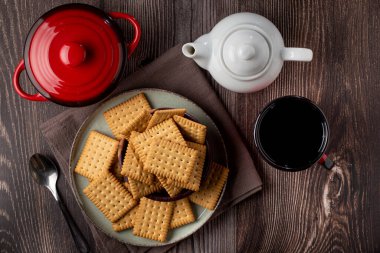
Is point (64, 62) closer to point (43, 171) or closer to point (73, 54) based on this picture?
point (73, 54)

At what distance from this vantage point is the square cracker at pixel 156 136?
90 cm

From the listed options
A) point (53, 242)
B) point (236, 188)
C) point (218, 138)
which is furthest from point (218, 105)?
point (53, 242)

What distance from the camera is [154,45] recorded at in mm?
1003

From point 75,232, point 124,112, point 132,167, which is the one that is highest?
point 124,112

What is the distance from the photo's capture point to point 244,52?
81 centimetres

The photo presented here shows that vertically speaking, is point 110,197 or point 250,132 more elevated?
point 250,132

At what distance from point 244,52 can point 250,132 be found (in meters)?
0.24

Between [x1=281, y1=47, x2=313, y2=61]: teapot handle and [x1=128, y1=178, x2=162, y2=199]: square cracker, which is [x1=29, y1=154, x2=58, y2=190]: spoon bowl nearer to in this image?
[x1=128, y1=178, x2=162, y2=199]: square cracker

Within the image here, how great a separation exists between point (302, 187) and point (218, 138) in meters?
0.21

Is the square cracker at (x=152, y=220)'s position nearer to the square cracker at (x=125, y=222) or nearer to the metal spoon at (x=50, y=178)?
the square cracker at (x=125, y=222)

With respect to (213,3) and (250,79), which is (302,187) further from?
(213,3)

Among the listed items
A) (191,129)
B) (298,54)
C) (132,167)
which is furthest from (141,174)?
(298,54)

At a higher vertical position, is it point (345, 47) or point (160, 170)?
point (345, 47)

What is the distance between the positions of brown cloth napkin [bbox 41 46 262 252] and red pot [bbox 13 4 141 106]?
123 mm
